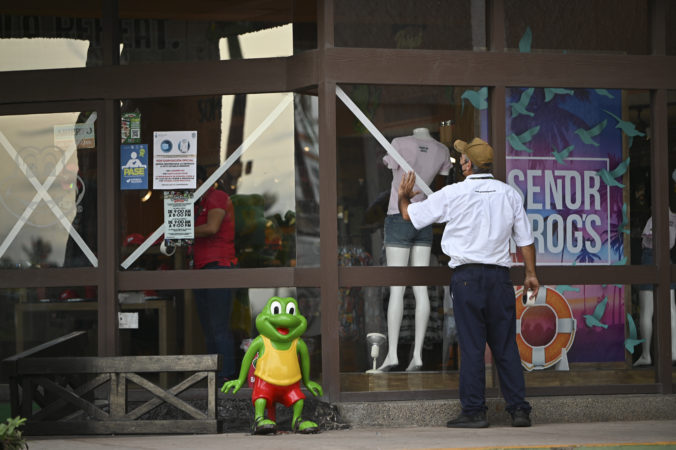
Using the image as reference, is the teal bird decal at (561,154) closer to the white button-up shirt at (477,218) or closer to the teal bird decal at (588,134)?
the teal bird decal at (588,134)

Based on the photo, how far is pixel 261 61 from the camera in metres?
7.81

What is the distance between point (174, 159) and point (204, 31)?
1.04 m

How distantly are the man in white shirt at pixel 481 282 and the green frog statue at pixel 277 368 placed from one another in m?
1.06

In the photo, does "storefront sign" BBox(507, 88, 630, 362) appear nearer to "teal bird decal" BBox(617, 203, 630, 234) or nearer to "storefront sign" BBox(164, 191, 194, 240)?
"teal bird decal" BBox(617, 203, 630, 234)

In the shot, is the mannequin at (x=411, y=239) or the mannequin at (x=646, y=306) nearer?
the mannequin at (x=411, y=239)

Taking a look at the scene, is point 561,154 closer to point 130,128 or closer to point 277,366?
point 277,366

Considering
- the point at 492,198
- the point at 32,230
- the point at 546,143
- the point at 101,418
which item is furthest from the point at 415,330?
the point at 32,230

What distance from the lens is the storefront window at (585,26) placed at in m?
7.89

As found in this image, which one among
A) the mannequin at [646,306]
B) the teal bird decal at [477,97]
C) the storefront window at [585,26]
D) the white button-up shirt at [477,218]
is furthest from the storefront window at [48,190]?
the mannequin at [646,306]

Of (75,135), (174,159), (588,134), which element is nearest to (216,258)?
(174,159)

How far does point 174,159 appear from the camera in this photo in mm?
7930

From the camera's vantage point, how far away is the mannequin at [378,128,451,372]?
24.8ft

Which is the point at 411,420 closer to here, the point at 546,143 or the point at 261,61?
the point at 546,143

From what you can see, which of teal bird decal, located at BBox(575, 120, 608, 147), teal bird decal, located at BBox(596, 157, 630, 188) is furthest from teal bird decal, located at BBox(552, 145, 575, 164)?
teal bird decal, located at BBox(596, 157, 630, 188)
